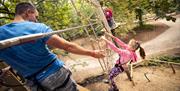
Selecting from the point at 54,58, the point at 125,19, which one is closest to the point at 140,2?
the point at 125,19

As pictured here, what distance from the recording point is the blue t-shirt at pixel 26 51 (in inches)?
86.1

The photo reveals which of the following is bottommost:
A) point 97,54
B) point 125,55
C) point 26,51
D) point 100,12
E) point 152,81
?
point 152,81

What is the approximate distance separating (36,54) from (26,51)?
3.7 inches

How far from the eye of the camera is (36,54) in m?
2.26

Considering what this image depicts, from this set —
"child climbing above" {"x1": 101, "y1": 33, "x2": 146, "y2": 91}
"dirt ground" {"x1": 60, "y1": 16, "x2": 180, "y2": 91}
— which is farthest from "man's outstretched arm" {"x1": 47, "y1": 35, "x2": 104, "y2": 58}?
"dirt ground" {"x1": 60, "y1": 16, "x2": 180, "y2": 91}

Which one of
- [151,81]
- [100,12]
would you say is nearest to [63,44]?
[100,12]

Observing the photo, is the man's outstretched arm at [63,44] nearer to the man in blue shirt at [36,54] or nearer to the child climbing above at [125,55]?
the man in blue shirt at [36,54]

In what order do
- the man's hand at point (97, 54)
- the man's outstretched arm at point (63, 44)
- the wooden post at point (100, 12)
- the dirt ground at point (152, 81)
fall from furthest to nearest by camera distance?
the dirt ground at point (152, 81), the wooden post at point (100, 12), the man's hand at point (97, 54), the man's outstretched arm at point (63, 44)

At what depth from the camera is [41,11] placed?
30.3 feet

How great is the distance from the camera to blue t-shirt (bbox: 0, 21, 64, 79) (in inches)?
86.1

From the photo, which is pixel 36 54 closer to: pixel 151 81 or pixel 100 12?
pixel 100 12

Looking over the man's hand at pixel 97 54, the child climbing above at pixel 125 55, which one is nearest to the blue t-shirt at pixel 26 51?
the man's hand at pixel 97 54

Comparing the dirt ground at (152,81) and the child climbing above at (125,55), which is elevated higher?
the child climbing above at (125,55)

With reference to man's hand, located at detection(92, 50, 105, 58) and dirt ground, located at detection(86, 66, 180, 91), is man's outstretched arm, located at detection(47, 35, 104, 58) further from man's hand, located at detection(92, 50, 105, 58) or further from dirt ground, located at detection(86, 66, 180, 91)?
dirt ground, located at detection(86, 66, 180, 91)
